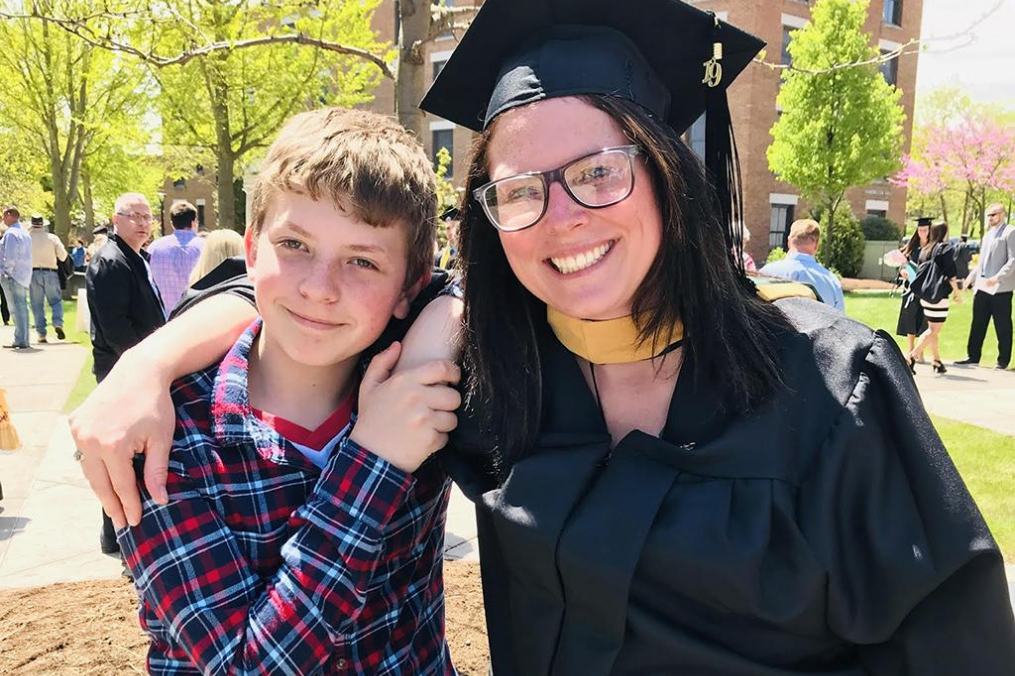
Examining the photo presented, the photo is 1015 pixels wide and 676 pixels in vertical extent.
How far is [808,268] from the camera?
5.88 m

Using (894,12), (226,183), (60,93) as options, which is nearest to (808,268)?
(226,183)

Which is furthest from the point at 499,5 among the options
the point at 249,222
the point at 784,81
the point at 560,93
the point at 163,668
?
the point at 784,81

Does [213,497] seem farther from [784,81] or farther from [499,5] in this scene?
[784,81]

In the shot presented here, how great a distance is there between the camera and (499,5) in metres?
1.49

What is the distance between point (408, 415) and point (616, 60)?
77 cm

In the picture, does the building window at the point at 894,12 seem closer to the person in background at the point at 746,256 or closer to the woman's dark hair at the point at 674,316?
the person in background at the point at 746,256

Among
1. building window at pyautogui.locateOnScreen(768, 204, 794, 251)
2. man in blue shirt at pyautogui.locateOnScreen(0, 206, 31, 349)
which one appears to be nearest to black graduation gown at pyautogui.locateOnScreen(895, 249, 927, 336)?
man in blue shirt at pyautogui.locateOnScreen(0, 206, 31, 349)

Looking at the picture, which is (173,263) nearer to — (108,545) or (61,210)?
(108,545)

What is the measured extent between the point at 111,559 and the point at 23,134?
23.8 m

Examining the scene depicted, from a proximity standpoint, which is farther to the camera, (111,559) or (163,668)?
(111,559)

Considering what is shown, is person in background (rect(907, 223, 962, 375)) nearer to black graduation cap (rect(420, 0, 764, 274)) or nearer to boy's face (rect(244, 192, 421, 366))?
black graduation cap (rect(420, 0, 764, 274))

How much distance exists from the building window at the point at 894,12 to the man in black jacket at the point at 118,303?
101 ft

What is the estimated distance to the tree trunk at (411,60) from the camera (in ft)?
12.3

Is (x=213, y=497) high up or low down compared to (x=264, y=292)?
down
